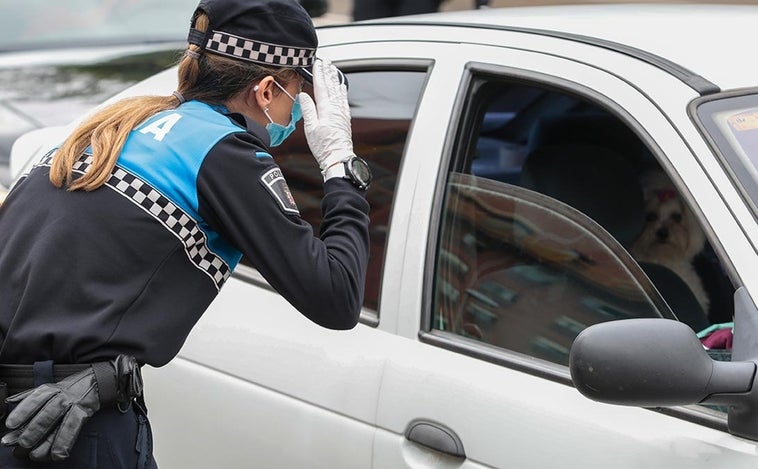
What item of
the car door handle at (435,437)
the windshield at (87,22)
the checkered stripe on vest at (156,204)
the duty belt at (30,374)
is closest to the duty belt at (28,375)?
the duty belt at (30,374)

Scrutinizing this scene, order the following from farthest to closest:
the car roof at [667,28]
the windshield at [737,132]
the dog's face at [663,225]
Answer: the dog's face at [663,225]
the car roof at [667,28]
the windshield at [737,132]

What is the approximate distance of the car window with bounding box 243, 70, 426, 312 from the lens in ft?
8.92

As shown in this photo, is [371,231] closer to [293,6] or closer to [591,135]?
[293,6]

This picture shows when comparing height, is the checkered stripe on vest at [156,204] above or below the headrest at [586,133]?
above

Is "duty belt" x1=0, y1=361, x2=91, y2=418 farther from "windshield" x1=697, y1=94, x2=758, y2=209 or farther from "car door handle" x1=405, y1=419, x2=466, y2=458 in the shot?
"windshield" x1=697, y1=94, x2=758, y2=209

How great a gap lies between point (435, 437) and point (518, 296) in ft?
1.36

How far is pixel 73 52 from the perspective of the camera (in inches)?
229

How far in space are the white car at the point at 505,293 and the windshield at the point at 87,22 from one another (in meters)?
3.13

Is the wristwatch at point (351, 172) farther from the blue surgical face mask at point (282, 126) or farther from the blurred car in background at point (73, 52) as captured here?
the blurred car in background at point (73, 52)

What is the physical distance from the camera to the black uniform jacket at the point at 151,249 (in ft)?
6.77

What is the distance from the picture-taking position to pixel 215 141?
6.83ft

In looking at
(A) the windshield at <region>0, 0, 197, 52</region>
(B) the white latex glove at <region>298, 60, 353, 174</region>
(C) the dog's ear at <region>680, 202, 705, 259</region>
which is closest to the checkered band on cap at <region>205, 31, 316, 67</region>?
(B) the white latex glove at <region>298, 60, 353, 174</region>

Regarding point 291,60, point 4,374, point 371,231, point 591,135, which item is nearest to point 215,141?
point 291,60

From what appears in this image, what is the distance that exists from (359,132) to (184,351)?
2.34 feet
